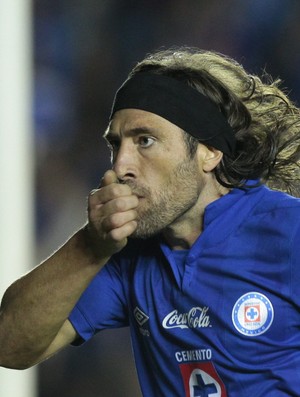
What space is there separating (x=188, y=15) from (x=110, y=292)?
2527mm

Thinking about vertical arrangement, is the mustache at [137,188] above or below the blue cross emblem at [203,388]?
above

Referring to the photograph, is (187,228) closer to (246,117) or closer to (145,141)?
(145,141)

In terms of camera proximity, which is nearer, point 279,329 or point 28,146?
point 279,329

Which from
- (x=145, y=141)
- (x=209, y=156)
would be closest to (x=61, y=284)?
(x=145, y=141)

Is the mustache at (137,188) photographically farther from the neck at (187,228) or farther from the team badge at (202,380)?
the team badge at (202,380)

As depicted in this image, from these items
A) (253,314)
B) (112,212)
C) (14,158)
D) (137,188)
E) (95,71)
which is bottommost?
(253,314)

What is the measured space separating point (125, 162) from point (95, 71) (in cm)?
234

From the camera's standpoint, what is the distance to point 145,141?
121 inches

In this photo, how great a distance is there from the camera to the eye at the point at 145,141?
3.08 m

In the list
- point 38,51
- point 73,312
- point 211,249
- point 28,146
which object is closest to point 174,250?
point 211,249

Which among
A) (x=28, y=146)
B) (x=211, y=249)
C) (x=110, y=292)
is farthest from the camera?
(x=28, y=146)

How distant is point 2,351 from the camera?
3158mm

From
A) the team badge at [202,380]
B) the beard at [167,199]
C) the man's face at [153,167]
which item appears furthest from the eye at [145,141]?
the team badge at [202,380]

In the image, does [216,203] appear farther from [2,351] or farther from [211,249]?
[2,351]
